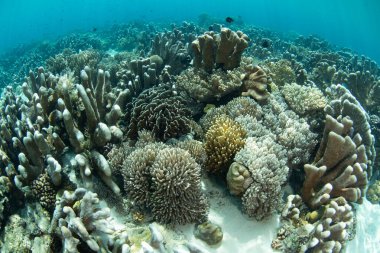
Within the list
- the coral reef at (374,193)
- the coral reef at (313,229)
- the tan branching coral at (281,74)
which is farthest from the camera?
the tan branching coral at (281,74)

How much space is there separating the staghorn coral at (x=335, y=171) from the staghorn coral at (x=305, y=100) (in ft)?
3.04

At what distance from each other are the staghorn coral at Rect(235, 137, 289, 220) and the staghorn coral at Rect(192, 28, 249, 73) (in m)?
2.59

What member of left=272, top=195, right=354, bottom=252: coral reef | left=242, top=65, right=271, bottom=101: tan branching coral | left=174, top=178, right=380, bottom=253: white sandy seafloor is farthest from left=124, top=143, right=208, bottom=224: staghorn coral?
left=242, top=65, right=271, bottom=101: tan branching coral

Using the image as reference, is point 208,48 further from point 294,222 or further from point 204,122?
point 294,222

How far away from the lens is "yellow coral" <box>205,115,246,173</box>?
4.26 metres

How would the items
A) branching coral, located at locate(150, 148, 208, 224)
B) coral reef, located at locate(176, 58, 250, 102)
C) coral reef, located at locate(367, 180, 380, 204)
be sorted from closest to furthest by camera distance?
branching coral, located at locate(150, 148, 208, 224) → coral reef, located at locate(176, 58, 250, 102) → coral reef, located at locate(367, 180, 380, 204)

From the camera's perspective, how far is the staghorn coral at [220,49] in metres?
5.95

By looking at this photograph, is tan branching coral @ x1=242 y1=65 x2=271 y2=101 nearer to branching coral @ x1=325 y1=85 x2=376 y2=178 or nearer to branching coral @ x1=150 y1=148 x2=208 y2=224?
branching coral @ x1=325 y1=85 x2=376 y2=178

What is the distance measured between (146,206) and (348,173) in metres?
2.93

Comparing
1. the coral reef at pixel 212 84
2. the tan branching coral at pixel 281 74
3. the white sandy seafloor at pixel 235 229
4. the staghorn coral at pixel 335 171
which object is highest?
the coral reef at pixel 212 84

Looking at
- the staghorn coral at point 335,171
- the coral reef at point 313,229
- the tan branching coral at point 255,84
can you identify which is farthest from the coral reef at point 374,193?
the tan branching coral at point 255,84

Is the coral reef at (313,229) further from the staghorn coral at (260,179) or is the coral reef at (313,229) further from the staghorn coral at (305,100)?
the staghorn coral at (305,100)

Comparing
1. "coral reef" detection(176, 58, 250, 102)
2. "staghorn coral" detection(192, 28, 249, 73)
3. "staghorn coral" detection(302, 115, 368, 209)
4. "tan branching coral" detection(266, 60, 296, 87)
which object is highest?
"staghorn coral" detection(192, 28, 249, 73)

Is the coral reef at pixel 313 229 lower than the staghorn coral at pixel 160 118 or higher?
lower
